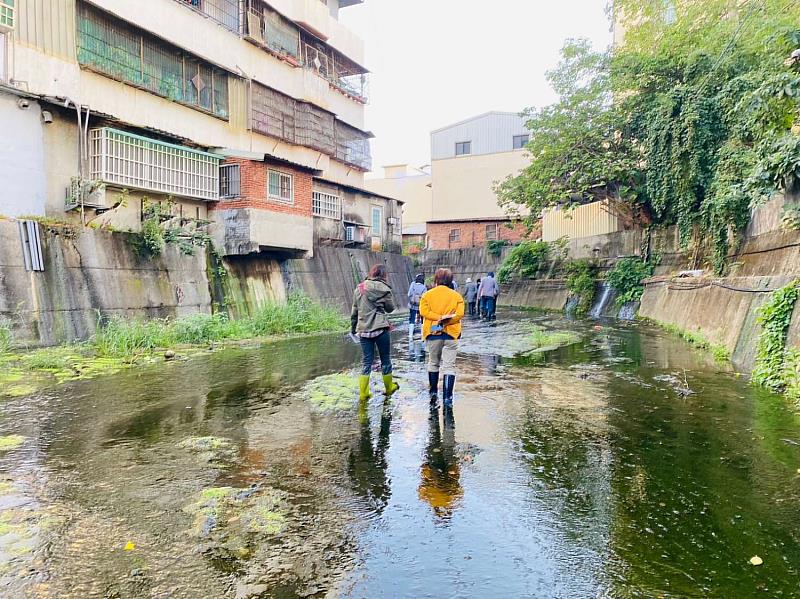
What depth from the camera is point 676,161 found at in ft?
58.3

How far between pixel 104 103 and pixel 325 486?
643 inches

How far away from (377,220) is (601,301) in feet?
43.2

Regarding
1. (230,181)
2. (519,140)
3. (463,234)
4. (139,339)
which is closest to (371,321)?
(139,339)

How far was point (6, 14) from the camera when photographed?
1383 centimetres

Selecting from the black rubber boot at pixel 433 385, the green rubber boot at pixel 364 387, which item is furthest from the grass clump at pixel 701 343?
the green rubber boot at pixel 364 387

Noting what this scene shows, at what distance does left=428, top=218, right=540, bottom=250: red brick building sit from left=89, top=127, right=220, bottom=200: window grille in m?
25.3

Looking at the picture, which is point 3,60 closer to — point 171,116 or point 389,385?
point 171,116

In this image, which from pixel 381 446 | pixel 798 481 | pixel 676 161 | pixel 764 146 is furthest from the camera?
pixel 676 161

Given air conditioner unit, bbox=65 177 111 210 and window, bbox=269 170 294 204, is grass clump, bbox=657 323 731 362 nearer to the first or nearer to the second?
window, bbox=269 170 294 204

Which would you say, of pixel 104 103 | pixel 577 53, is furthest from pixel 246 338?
pixel 577 53

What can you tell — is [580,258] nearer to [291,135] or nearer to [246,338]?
[291,135]

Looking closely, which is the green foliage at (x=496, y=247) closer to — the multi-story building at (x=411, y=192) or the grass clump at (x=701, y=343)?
the multi-story building at (x=411, y=192)

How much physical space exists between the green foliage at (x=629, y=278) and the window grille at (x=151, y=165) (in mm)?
16267

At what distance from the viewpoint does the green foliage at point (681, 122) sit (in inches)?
395
